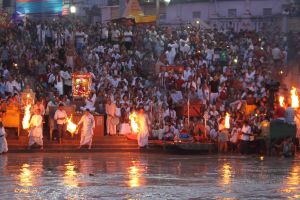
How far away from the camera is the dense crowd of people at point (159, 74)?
31.3 m

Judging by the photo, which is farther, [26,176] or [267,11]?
[267,11]

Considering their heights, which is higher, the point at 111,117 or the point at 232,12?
the point at 232,12

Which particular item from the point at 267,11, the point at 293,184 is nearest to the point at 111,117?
the point at 293,184

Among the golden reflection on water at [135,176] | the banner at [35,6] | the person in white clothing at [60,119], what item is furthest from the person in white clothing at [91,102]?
the banner at [35,6]

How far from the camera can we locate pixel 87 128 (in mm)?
29625

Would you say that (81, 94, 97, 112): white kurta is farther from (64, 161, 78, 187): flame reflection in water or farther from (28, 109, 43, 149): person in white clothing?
(64, 161, 78, 187): flame reflection in water

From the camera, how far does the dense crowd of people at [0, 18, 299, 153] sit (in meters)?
31.3

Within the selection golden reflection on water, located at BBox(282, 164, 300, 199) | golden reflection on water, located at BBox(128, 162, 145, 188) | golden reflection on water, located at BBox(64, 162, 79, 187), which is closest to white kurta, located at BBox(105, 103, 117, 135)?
golden reflection on water, located at BBox(128, 162, 145, 188)

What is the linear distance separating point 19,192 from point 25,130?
12.4 m

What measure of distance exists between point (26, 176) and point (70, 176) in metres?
1.06

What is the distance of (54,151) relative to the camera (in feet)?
→ 95.9

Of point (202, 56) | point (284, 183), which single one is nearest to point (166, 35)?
point (202, 56)

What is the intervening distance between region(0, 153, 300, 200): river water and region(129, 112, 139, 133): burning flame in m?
2.08

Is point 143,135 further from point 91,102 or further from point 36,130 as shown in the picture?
point 36,130
